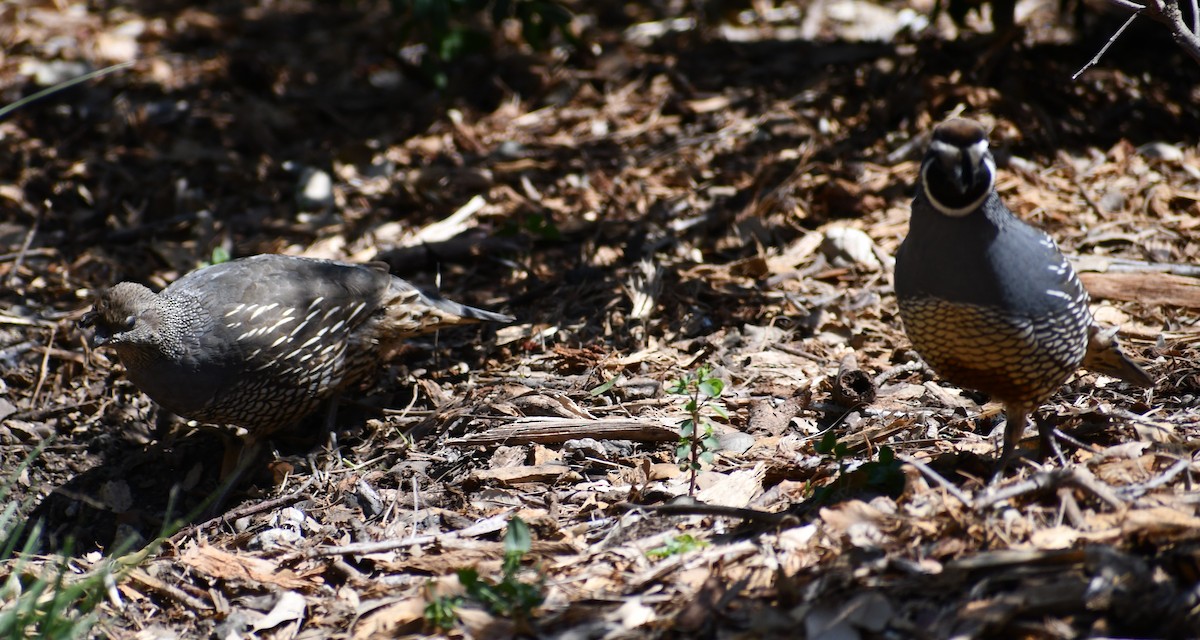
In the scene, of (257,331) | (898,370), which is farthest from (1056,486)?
(257,331)

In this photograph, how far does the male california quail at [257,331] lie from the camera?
4539mm

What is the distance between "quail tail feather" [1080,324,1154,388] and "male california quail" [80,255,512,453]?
248 centimetres

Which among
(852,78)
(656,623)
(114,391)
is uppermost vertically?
(852,78)

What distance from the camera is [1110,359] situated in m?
3.85

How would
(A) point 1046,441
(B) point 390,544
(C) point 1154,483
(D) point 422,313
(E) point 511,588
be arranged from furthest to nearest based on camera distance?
(D) point 422,313 → (B) point 390,544 → (A) point 1046,441 → (C) point 1154,483 → (E) point 511,588

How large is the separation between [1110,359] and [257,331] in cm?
330

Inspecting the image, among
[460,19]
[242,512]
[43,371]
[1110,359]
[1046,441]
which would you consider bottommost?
[242,512]

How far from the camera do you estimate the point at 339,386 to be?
4.91m

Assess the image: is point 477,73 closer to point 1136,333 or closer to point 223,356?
point 223,356

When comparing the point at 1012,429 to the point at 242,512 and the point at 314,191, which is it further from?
the point at 314,191

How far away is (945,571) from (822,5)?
5871 mm

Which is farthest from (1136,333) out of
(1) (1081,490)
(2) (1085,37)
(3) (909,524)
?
(2) (1085,37)

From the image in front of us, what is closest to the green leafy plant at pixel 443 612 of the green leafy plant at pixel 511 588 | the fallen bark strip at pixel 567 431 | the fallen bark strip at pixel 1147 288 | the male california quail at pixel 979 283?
the green leafy plant at pixel 511 588

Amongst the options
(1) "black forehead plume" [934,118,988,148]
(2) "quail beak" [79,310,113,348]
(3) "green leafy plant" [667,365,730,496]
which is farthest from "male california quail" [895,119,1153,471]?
(2) "quail beak" [79,310,113,348]
